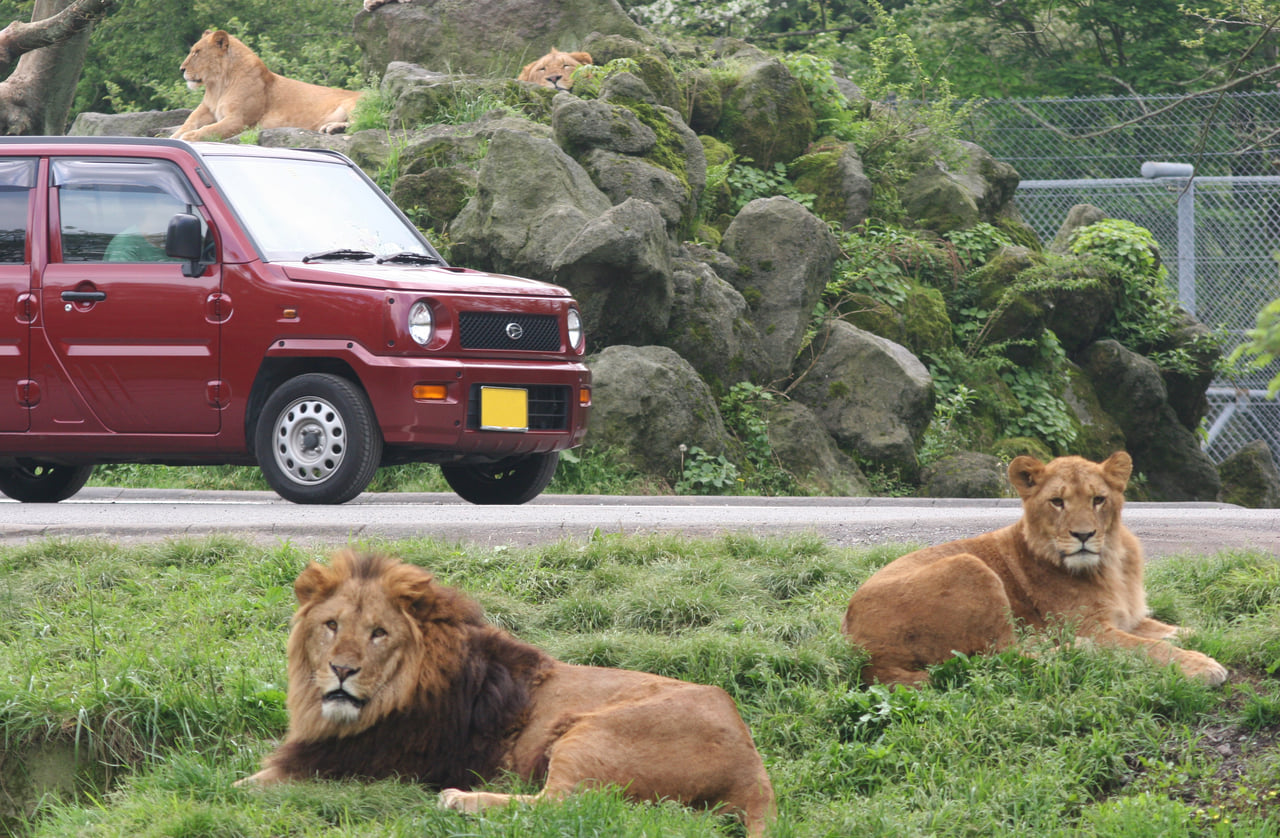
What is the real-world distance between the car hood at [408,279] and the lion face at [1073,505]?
12.8 feet

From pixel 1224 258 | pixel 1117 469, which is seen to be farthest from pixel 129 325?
pixel 1224 258

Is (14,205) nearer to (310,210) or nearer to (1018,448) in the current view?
(310,210)

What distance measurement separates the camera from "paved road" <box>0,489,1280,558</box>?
7547 mm

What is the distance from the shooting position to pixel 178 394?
28.5 ft

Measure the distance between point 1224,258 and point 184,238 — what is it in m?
12.6

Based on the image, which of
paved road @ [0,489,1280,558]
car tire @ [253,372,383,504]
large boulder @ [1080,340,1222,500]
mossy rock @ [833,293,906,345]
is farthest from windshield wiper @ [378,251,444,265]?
large boulder @ [1080,340,1222,500]

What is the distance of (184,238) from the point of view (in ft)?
28.0

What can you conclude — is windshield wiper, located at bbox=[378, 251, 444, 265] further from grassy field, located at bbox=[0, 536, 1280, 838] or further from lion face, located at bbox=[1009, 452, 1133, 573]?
lion face, located at bbox=[1009, 452, 1133, 573]

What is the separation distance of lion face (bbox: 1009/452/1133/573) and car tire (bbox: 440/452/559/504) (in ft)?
14.2

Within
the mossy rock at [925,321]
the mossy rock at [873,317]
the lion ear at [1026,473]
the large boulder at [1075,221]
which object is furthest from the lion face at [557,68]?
the lion ear at [1026,473]

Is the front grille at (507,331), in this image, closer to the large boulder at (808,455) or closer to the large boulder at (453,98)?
the large boulder at (808,455)

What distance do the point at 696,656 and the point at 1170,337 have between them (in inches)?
518

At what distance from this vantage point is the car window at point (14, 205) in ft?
30.0

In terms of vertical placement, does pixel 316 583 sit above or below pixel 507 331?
below
